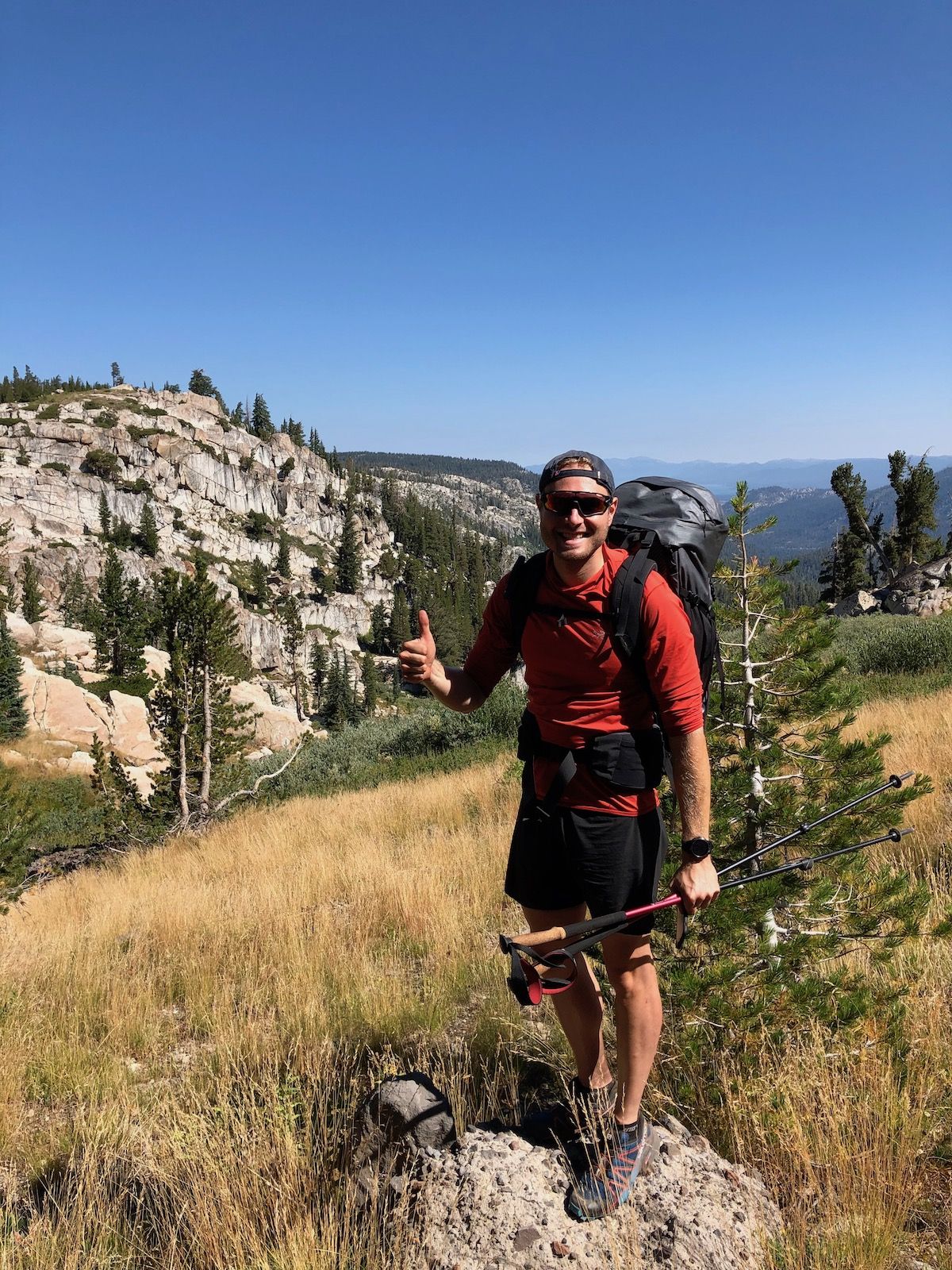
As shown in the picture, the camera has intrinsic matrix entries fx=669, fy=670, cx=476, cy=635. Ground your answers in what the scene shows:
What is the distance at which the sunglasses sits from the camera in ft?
7.15

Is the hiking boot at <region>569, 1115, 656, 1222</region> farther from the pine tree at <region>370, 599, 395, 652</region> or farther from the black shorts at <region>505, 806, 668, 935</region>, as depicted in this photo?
the pine tree at <region>370, 599, 395, 652</region>

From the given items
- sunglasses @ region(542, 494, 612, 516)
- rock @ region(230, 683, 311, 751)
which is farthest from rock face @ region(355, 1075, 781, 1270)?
rock @ region(230, 683, 311, 751)

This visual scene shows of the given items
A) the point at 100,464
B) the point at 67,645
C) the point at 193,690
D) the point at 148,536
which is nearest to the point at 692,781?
the point at 193,690

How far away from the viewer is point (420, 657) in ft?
8.03

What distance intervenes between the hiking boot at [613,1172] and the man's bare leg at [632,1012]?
49 millimetres

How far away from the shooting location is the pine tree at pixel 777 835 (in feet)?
8.27

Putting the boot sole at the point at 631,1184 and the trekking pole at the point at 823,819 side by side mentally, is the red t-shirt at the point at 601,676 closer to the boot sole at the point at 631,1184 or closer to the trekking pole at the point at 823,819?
the trekking pole at the point at 823,819

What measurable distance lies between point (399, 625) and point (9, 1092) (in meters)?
100

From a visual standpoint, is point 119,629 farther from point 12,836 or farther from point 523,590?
point 523,590

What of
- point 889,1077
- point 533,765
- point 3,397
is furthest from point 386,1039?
point 3,397

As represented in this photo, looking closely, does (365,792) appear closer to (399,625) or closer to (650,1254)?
(650,1254)

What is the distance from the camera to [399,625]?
10288cm

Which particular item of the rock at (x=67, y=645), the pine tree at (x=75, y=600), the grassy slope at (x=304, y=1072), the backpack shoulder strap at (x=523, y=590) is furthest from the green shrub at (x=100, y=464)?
the backpack shoulder strap at (x=523, y=590)

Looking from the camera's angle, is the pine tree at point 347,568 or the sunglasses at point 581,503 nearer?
the sunglasses at point 581,503
